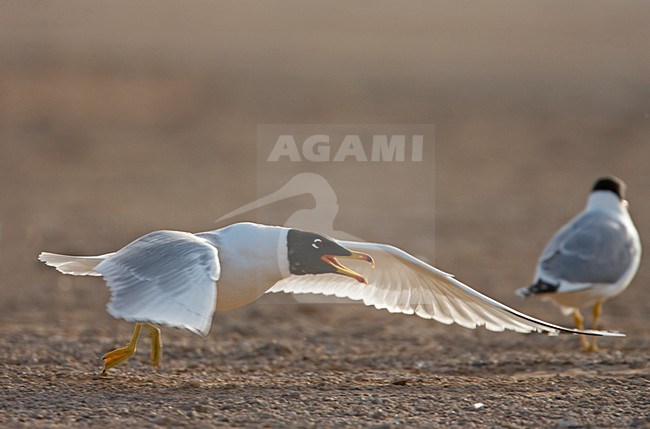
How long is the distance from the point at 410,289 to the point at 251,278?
1.29 meters

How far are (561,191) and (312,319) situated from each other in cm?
967

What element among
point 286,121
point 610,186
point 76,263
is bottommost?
point 76,263

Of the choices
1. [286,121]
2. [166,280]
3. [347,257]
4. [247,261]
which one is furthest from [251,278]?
[286,121]

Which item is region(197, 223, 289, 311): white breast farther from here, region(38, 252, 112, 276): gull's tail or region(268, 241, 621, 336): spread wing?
region(38, 252, 112, 276): gull's tail

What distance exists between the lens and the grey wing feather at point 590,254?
949 centimetres

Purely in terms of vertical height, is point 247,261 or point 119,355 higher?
point 247,261

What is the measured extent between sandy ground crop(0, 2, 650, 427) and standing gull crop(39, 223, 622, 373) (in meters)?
0.48

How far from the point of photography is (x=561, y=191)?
19.4 m

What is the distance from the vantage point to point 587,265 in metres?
9.52

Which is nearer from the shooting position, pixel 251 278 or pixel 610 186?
pixel 251 278

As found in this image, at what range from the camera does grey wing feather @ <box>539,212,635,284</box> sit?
9.49 metres

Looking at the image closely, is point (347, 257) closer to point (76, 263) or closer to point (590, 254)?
point (76, 263)

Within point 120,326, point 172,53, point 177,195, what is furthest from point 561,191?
point 172,53

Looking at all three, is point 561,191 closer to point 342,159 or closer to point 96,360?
point 342,159
